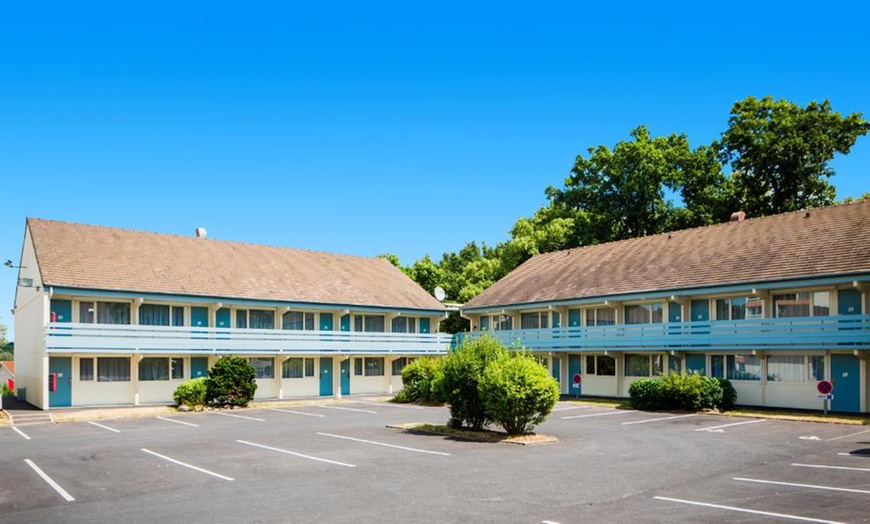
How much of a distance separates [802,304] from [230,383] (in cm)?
2371

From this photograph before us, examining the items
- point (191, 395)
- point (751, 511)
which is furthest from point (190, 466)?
point (191, 395)

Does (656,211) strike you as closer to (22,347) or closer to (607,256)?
(607,256)

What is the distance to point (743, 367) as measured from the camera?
31.3 metres

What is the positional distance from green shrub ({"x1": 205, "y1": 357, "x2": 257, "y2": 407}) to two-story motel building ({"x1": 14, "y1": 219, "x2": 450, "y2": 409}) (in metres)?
2.34

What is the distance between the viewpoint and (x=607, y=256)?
41.0 meters

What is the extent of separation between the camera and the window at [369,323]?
4197 centimetres

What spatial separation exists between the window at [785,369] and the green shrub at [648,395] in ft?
14.4

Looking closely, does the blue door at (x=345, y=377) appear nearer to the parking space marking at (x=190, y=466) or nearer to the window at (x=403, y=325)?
the window at (x=403, y=325)

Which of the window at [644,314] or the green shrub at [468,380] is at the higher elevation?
the window at [644,314]

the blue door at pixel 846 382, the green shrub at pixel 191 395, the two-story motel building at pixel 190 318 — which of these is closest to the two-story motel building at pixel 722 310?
the blue door at pixel 846 382

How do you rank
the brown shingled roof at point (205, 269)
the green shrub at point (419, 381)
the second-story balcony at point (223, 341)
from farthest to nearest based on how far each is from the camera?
Answer: the green shrub at point (419, 381) < the brown shingled roof at point (205, 269) < the second-story balcony at point (223, 341)

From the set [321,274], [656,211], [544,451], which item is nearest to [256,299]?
[321,274]

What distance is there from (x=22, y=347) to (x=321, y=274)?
15.5m

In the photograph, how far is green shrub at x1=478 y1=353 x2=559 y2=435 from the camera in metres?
20.8
